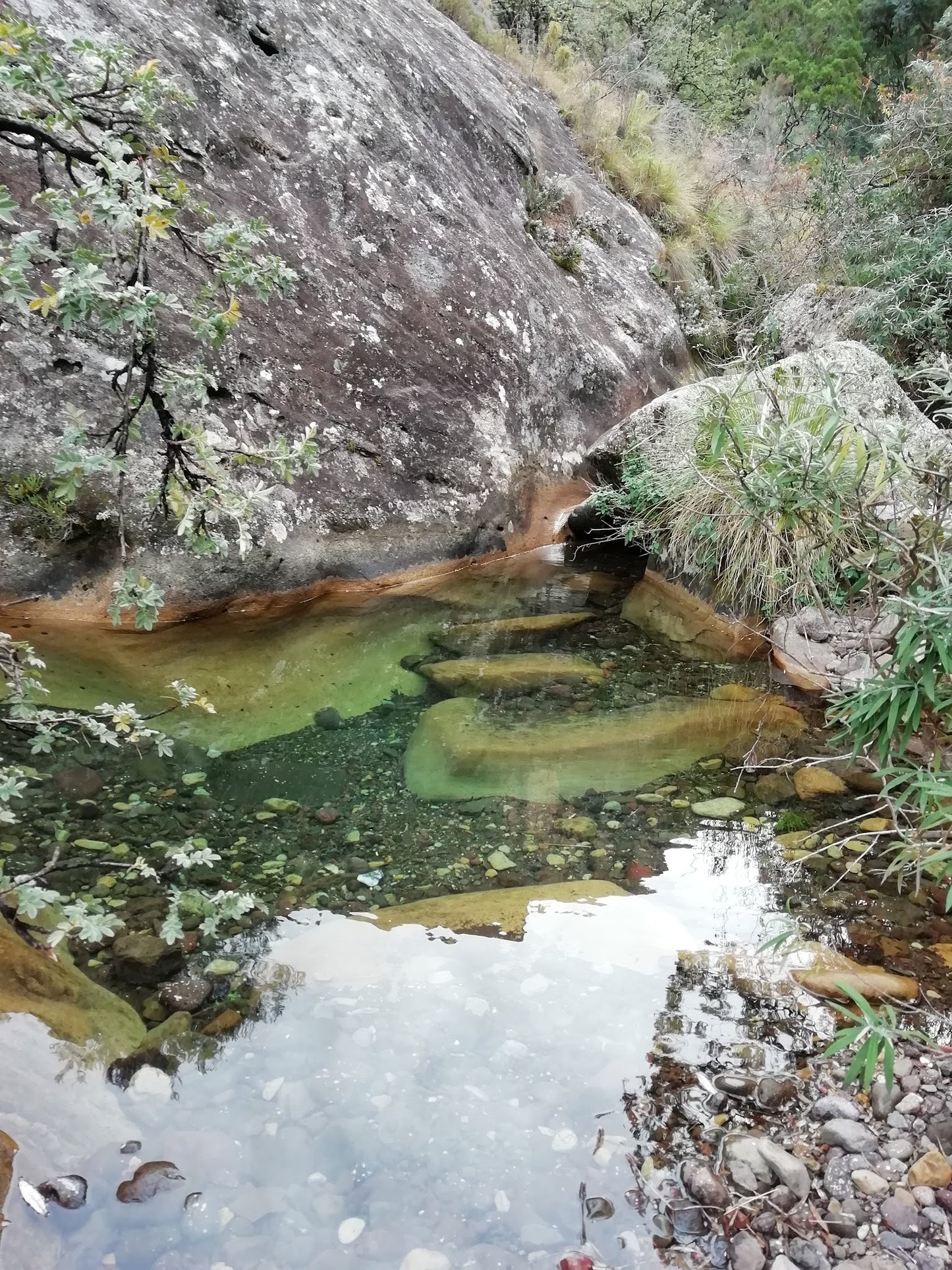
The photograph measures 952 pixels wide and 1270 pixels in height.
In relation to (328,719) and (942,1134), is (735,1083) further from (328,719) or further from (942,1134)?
(328,719)

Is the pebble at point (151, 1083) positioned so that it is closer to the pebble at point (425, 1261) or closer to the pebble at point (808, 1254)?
the pebble at point (425, 1261)

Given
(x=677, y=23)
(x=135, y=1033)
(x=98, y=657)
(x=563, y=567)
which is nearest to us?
(x=135, y=1033)

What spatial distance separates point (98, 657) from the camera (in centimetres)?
399

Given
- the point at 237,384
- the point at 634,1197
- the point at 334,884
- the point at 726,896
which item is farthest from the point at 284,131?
the point at 634,1197

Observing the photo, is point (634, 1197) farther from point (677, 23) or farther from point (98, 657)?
point (677, 23)

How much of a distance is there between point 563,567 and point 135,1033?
4.82 metres

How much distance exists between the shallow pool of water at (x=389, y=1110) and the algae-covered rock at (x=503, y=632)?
2424 mm

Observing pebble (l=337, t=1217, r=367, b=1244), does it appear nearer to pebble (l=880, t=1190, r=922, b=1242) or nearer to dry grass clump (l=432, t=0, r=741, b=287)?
pebble (l=880, t=1190, r=922, b=1242)

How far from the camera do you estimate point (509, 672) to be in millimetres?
4598

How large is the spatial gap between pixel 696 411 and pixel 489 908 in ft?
13.5

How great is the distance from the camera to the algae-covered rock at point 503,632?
193 inches

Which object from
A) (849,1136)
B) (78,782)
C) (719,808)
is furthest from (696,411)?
(849,1136)

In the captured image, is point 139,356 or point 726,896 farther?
point 726,896

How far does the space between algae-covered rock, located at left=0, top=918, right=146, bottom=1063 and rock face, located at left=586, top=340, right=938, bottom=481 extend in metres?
4.36
